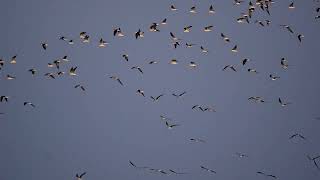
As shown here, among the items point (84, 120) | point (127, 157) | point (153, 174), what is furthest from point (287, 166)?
point (84, 120)

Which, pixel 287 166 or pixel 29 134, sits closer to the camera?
pixel 287 166

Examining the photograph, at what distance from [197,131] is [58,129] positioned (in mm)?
30558

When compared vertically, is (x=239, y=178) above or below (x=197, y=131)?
above

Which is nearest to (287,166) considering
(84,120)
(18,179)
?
(18,179)

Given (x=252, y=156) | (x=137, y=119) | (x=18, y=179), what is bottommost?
(x=137, y=119)

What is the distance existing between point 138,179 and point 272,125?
41.0 meters

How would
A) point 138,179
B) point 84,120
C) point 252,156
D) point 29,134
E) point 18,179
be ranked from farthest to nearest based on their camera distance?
point 84,120 → point 29,134 → point 252,156 → point 138,179 → point 18,179

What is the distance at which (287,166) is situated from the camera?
104 metres

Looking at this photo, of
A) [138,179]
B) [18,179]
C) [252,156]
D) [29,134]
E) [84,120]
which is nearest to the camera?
[18,179]

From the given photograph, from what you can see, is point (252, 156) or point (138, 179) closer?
point (138, 179)

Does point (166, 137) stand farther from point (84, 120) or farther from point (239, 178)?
point (239, 178)

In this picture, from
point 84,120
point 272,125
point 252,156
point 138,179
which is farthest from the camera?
point 84,120

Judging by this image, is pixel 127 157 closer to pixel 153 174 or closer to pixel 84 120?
pixel 153 174

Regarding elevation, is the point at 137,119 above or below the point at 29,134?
below
